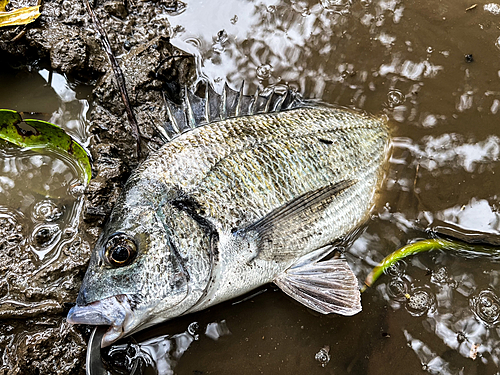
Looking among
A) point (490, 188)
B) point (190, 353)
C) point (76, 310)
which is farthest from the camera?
point (490, 188)

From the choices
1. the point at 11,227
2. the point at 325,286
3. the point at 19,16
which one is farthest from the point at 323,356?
the point at 19,16

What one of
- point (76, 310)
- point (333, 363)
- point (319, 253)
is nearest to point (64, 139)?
point (76, 310)

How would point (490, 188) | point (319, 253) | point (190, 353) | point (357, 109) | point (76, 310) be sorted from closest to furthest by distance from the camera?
point (76, 310) → point (190, 353) → point (319, 253) → point (490, 188) → point (357, 109)

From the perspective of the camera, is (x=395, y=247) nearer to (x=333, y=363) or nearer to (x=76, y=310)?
(x=333, y=363)

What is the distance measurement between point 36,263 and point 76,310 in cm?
90

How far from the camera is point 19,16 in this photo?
11.5 ft

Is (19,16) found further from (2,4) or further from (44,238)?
(44,238)

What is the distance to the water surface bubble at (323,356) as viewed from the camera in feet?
9.39

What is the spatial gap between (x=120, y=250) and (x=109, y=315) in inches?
14.8

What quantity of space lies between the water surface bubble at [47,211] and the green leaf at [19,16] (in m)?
1.71

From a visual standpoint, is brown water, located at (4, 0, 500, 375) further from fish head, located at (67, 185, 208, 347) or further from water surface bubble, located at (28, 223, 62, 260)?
water surface bubble, located at (28, 223, 62, 260)

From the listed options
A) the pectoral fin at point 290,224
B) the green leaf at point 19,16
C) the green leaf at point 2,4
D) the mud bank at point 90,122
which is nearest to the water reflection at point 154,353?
the mud bank at point 90,122

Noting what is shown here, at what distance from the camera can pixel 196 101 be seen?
3084 mm

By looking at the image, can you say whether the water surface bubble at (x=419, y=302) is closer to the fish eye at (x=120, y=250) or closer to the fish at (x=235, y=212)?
the fish at (x=235, y=212)
